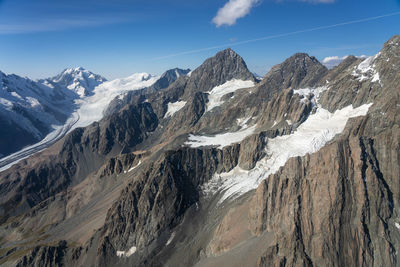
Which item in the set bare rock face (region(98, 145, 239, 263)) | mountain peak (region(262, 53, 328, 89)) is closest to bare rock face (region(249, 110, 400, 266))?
bare rock face (region(98, 145, 239, 263))

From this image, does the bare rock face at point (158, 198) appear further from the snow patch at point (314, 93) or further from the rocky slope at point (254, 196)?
the snow patch at point (314, 93)

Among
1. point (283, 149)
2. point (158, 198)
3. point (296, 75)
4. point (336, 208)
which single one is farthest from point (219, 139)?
point (296, 75)

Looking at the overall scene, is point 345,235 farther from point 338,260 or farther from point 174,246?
point 174,246

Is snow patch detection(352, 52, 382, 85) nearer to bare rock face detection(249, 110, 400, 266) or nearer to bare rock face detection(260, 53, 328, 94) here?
bare rock face detection(249, 110, 400, 266)

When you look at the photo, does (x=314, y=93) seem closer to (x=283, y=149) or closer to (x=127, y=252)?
(x=283, y=149)

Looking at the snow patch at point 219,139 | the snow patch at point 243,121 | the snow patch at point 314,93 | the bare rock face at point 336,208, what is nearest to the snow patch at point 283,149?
the snow patch at point 314,93

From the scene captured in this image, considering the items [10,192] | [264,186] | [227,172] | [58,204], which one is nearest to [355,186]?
[264,186]

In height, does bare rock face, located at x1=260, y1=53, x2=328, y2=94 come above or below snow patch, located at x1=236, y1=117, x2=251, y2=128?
above
